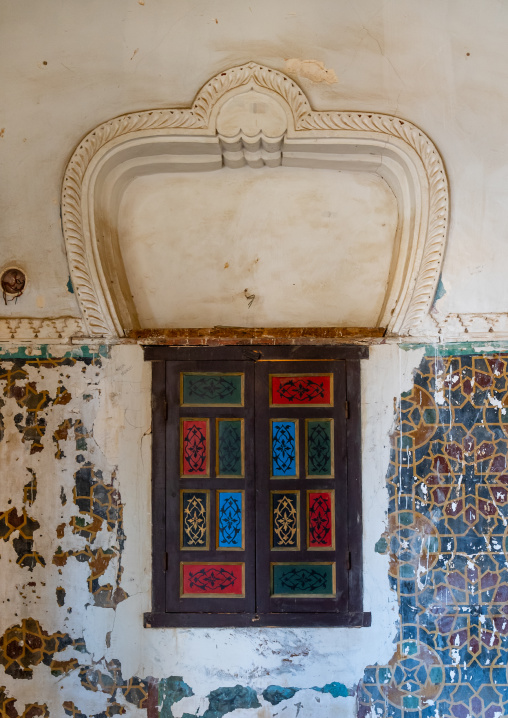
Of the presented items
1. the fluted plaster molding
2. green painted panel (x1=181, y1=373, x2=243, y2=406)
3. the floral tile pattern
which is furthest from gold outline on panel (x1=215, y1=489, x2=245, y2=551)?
the fluted plaster molding

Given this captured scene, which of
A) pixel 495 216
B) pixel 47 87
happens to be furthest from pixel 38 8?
pixel 495 216

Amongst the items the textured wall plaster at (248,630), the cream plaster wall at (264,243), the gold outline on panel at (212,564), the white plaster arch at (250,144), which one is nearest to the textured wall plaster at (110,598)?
the textured wall plaster at (248,630)

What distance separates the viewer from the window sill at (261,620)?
2.83 metres

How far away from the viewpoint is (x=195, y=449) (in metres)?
2.92

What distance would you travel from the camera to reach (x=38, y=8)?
9.68 ft

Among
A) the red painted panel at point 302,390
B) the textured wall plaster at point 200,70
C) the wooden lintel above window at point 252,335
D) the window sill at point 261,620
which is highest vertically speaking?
the textured wall plaster at point 200,70

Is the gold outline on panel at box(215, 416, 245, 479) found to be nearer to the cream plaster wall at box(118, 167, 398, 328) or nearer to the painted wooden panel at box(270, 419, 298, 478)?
the painted wooden panel at box(270, 419, 298, 478)

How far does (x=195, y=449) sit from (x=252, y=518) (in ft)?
1.39

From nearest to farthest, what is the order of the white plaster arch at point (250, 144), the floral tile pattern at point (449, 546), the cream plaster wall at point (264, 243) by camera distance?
1. the floral tile pattern at point (449, 546)
2. the white plaster arch at point (250, 144)
3. the cream plaster wall at point (264, 243)

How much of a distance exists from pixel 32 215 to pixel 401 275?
1826 millimetres

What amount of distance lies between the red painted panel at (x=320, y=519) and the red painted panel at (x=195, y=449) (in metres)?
0.53

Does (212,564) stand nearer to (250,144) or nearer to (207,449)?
(207,449)

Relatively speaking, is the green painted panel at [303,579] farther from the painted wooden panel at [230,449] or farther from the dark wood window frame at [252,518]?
the painted wooden panel at [230,449]

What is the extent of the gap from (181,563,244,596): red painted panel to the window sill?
102 millimetres
